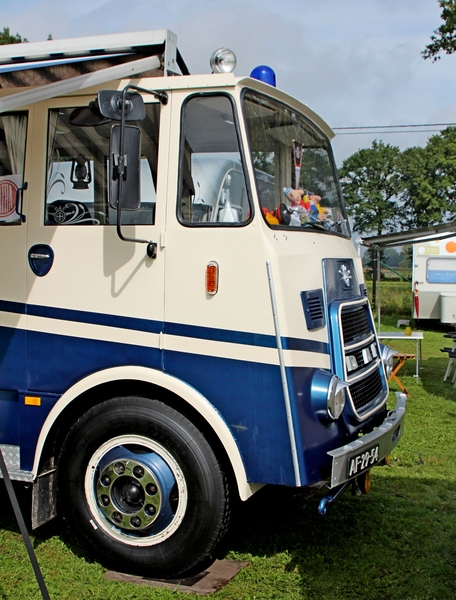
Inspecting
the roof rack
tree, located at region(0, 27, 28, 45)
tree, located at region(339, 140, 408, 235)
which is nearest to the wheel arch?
the roof rack

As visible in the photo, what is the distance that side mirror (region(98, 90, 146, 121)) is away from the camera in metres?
3.30

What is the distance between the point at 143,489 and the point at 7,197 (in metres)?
1.92

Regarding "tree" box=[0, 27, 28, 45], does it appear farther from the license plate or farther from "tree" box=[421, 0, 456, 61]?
the license plate

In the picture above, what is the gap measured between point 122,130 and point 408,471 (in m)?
4.03

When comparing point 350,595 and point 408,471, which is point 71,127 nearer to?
point 350,595

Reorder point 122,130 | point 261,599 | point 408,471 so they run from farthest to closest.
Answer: point 408,471 < point 261,599 < point 122,130

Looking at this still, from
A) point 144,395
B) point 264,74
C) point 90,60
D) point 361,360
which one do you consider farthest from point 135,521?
point 264,74

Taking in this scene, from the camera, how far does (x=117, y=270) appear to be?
12.1 feet

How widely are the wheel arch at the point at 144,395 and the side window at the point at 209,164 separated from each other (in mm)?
911

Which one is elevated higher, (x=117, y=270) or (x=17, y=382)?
(x=117, y=270)

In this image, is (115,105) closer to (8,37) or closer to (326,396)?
(326,396)

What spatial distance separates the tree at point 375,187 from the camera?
6088 cm

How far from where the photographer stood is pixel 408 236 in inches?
338

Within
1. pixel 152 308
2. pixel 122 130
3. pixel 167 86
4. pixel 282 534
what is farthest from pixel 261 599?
pixel 167 86
